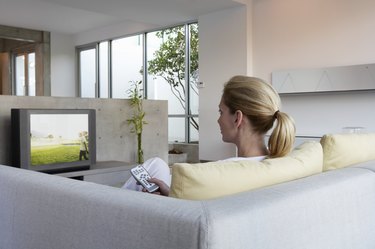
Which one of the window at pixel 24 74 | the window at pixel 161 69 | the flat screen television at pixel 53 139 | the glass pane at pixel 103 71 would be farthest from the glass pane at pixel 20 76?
the flat screen television at pixel 53 139

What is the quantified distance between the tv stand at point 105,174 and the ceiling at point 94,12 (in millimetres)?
2728

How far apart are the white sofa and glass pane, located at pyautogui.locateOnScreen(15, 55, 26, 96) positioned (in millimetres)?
9626

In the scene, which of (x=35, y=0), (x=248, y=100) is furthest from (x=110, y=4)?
(x=248, y=100)

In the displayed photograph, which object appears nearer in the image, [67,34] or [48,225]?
[48,225]

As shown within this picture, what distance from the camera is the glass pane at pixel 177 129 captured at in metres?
7.80

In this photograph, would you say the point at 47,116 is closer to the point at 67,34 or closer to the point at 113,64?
the point at 113,64

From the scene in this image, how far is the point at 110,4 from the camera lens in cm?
627

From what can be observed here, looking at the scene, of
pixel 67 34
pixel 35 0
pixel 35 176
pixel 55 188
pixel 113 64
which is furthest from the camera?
pixel 67 34

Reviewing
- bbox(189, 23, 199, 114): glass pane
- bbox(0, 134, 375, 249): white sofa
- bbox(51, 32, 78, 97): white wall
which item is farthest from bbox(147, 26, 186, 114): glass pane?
bbox(0, 134, 375, 249): white sofa

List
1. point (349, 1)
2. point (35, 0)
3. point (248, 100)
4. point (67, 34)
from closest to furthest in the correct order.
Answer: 1. point (248, 100)
2. point (349, 1)
3. point (35, 0)
4. point (67, 34)

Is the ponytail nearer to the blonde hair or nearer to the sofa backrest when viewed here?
the blonde hair

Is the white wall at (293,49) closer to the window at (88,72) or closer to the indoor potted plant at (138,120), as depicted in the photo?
the indoor potted plant at (138,120)

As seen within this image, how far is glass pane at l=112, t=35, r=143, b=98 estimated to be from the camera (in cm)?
873

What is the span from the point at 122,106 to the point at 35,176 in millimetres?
4370
